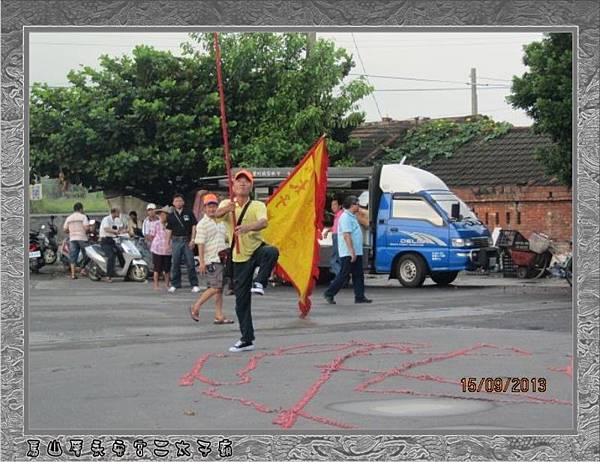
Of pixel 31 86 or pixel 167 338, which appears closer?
pixel 31 86

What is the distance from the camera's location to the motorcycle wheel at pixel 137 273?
12.8 metres

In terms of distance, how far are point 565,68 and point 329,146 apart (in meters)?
2.68

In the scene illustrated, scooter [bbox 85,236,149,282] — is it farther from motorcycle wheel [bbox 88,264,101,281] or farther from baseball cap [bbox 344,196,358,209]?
baseball cap [bbox 344,196,358,209]

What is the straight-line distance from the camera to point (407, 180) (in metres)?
13.5

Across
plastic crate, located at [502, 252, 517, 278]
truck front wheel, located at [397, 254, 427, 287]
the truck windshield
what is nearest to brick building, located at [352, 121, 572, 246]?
the truck windshield

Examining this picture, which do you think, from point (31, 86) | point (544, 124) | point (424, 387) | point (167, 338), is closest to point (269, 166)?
point (167, 338)

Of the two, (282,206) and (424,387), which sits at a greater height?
(282,206)

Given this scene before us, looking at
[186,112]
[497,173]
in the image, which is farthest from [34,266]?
[497,173]

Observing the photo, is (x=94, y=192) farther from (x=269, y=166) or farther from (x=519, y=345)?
Result: (x=519, y=345)

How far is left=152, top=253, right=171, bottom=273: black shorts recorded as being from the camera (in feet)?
43.7

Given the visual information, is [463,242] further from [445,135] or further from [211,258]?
[445,135]

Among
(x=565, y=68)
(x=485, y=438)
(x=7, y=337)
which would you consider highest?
(x=565, y=68)

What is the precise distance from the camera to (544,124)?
30.5 ft
